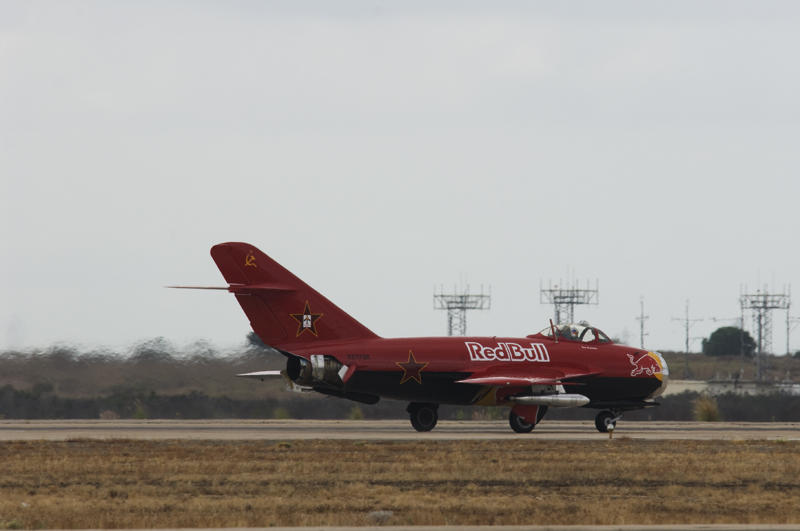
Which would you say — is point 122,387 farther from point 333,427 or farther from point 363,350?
point 363,350

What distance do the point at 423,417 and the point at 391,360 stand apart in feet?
8.75

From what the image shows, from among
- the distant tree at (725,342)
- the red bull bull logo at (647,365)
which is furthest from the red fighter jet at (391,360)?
the distant tree at (725,342)

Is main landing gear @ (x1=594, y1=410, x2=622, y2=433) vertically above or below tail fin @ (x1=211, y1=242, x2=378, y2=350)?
below

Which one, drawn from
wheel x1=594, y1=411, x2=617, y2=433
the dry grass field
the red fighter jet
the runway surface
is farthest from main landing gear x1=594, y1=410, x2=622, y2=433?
the dry grass field

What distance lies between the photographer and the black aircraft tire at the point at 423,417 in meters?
39.8

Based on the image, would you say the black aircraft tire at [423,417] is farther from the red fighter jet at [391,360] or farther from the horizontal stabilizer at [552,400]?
the horizontal stabilizer at [552,400]

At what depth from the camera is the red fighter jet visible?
38.1 m

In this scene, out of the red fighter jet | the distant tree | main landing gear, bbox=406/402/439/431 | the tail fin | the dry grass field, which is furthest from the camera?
the distant tree

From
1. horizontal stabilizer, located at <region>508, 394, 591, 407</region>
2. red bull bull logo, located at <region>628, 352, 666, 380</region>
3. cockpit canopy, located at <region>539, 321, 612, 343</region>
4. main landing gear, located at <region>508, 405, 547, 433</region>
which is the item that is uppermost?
cockpit canopy, located at <region>539, 321, 612, 343</region>

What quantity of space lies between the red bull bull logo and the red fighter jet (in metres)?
1.39

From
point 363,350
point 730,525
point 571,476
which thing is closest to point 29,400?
point 363,350

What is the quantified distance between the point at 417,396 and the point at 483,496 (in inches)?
708

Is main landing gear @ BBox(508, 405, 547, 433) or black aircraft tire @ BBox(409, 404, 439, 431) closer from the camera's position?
main landing gear @ BBox(508, 405, 547, 433)

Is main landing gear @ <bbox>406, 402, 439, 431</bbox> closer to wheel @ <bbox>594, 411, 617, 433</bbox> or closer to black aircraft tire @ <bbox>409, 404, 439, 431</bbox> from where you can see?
black aircraft tire @ <bbox>409, 404, 439, 431</bbox>
